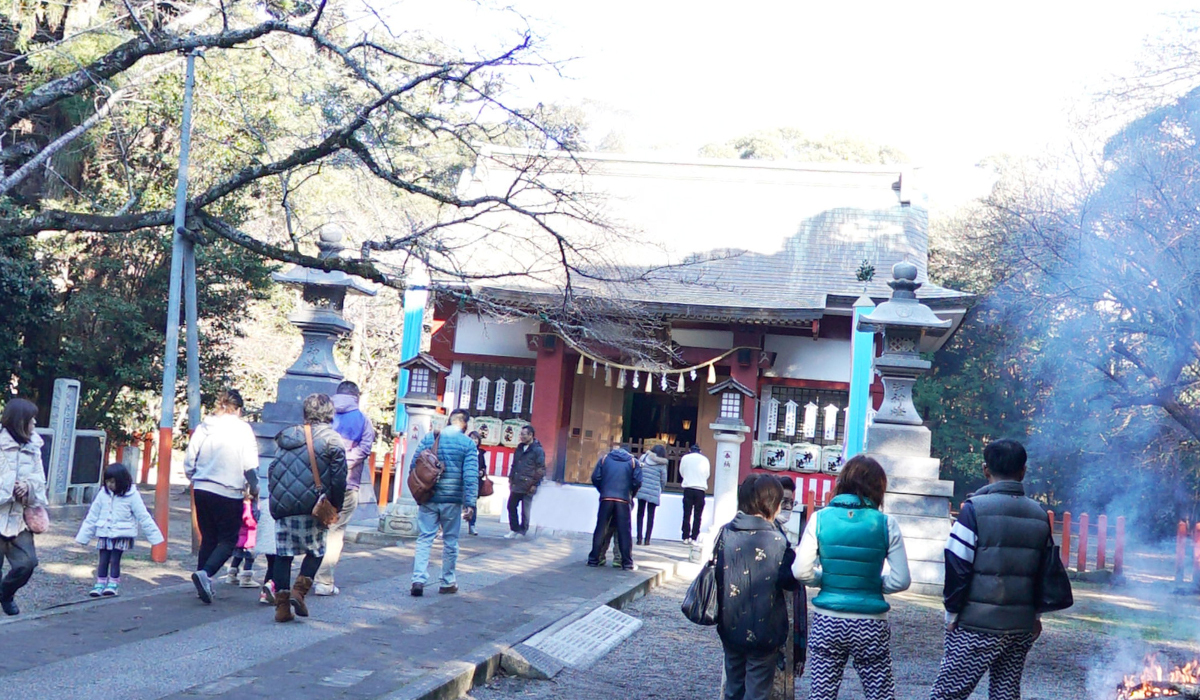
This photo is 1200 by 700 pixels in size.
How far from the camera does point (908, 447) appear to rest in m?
12.6

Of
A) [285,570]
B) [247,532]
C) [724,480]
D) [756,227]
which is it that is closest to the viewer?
[285,570]

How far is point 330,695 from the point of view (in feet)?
17.8

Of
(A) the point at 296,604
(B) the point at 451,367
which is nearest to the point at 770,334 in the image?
(B) the point at 451,367

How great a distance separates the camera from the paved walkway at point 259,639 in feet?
17.9

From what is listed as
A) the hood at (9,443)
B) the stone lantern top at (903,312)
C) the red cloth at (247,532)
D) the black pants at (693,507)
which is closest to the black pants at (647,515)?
the black pants at (693,507)

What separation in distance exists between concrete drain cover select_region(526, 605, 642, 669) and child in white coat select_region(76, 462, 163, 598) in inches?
126

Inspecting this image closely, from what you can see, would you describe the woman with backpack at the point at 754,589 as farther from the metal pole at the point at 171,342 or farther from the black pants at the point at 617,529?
the metal pole at the point at 171,342

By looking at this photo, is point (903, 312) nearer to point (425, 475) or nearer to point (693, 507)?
point (693, 507)

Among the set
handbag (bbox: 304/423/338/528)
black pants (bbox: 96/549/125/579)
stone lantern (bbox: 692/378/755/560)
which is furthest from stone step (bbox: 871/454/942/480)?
black pants (bbox: 96/549/125/579)

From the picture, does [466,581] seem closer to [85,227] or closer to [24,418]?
[24,418]

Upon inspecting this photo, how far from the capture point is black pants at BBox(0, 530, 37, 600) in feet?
22.1

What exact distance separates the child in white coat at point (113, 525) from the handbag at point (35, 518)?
1.03m

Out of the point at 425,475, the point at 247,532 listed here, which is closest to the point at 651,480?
the point at 425,475

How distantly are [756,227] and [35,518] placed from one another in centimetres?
1704
